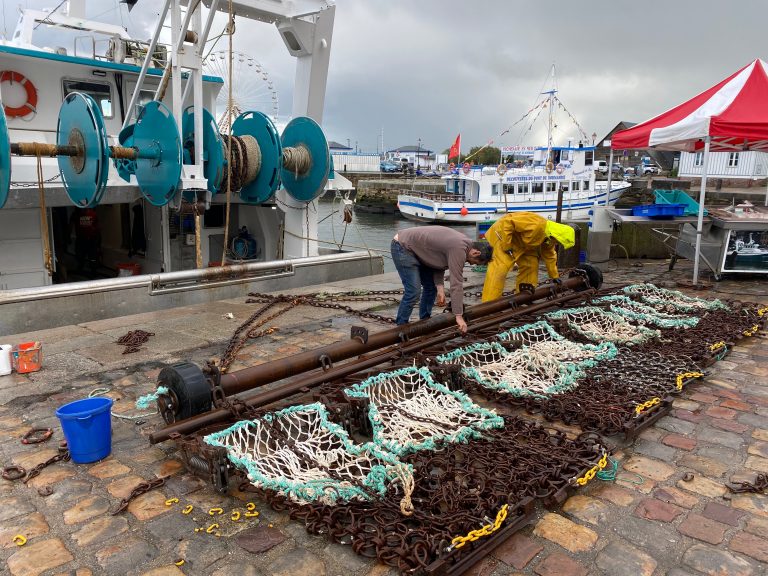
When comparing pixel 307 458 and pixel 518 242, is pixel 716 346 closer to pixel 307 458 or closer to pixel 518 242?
pixel 518 242

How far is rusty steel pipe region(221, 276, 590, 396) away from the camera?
4168 mm

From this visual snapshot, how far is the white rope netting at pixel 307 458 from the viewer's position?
10.4 feet

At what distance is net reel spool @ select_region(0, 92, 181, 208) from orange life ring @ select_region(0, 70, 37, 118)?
2.03m

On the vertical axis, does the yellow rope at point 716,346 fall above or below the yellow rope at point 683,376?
above

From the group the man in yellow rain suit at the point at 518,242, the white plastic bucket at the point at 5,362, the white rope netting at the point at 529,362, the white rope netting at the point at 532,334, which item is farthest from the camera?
the man in yellow rain suit at the point at 518,242

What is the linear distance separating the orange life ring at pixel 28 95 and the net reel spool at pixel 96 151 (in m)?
2.03

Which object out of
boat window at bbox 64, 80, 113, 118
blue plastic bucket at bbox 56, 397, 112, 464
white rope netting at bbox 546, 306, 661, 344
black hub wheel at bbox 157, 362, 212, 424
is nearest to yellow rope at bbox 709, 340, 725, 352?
white rope netting at bbox 546, 306, 661, 344

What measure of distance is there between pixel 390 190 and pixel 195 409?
49127mm

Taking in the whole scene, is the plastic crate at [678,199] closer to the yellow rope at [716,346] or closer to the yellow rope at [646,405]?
the yellow rope at [716,346]

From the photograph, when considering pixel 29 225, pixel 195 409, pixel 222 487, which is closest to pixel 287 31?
pixel 29 225

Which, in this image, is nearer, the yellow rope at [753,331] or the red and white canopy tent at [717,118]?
the yellow rope at [753,331]

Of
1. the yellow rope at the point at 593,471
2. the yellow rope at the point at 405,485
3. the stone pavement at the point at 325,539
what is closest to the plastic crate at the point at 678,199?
the stone pavement at the point at 325,539

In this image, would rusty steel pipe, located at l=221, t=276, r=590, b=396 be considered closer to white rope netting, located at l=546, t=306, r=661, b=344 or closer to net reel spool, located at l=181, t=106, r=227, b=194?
white rope netting, located at l=546, t=306, r=661, b=344

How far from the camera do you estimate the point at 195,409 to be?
382 centimetres
